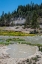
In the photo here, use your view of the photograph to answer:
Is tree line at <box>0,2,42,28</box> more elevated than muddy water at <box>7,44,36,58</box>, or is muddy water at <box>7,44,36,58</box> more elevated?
tree line at <box>0,2,42,28</box>

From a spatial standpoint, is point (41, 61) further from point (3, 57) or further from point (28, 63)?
point (3, 57)

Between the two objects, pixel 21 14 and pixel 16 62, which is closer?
pixel 16 62

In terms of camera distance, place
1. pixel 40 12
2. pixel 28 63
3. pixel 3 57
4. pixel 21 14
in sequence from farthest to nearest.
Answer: pixel 21 14 < pixel 40 12 < pixel 3 57 < pixel 28 63

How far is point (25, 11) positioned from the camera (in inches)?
6368

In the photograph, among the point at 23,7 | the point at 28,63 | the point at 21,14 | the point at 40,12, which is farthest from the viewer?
the point at 23,7

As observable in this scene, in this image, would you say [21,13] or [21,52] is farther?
[21,13]

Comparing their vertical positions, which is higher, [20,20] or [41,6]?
[41,6]

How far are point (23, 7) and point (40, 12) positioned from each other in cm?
3269

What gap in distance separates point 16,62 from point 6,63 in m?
1.22

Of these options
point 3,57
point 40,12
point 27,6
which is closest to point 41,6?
point 27,6

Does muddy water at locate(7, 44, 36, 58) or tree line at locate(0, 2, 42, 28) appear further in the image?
tree line at locate(0, 2, 42, 28)

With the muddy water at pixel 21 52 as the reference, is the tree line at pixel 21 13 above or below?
above

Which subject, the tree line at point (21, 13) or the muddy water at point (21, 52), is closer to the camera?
the muddy water at point (21, 52)

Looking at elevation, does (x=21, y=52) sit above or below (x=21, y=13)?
below
